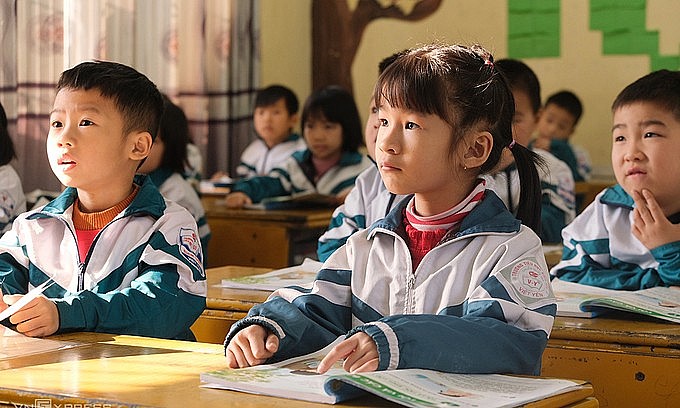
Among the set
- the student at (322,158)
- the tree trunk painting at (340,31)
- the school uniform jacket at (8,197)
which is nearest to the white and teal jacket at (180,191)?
the school uniform jacket at (8,197)

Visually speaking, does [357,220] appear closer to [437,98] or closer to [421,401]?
[437,98]

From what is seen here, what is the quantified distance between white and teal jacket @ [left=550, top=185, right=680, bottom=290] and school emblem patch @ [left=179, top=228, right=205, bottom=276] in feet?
2.99

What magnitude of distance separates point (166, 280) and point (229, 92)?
182 inches

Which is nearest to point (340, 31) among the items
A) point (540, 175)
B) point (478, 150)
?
point (540, 175)

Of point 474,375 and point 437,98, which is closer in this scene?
point 474,375

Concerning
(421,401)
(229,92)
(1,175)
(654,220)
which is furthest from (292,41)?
(421,401)

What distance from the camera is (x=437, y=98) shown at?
160 cm

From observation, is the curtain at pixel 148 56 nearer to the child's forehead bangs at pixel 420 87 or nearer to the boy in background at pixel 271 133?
the boy in background at pixel 271 133

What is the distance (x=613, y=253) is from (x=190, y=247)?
1.01 metres

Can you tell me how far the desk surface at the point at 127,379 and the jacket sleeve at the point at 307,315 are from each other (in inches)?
3.2

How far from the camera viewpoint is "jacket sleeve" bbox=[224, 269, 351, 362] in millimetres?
1487

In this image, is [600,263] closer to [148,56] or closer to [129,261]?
[129,261]

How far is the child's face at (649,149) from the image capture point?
94.3 inches

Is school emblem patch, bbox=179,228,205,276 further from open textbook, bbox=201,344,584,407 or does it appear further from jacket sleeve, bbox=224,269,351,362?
open textbook, bbox=201,344,584,407
